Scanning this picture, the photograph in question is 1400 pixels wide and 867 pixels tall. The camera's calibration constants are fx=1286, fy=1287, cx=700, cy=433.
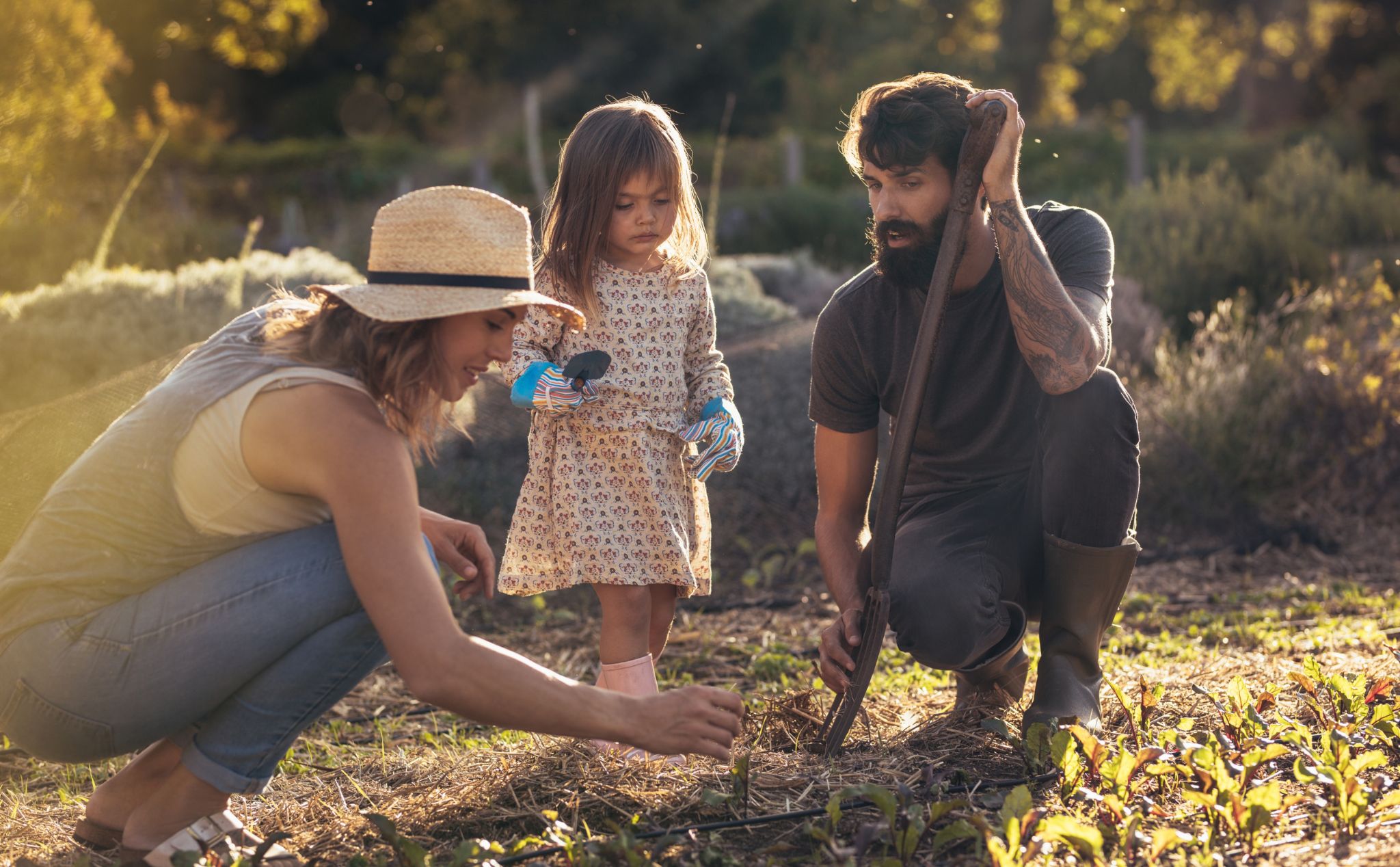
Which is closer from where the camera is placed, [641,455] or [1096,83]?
[641,455]

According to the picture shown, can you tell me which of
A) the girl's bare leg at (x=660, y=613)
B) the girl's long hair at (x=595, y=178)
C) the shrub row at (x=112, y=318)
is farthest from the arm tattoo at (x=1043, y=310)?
the shrub row at (x=112, y=318)

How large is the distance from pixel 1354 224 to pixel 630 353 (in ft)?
24.0

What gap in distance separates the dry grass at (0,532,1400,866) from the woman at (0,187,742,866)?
26cm

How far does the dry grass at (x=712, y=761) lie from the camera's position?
2.42m

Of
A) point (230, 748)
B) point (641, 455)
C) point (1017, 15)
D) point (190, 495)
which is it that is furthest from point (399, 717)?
Answer: point (1017, 15)

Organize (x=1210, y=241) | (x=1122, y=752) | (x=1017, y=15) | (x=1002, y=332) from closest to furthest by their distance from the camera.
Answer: (x=1122, y=752), (x=1002, y=332), (x=1210, y=241), (x=1017, y=15)

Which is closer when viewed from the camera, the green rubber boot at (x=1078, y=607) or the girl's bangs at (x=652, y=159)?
the green rubber boot at (x=1078, y=607)

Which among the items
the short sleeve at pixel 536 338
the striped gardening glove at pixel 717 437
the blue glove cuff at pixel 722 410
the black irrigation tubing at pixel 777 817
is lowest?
the black irrigation tubing at pixel 777 817

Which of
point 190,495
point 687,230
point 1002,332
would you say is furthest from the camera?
point 687,230

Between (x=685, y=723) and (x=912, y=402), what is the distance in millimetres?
1028

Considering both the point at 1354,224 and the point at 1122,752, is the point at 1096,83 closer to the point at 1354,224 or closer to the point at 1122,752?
the point at 1354,224

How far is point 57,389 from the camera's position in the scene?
499cm

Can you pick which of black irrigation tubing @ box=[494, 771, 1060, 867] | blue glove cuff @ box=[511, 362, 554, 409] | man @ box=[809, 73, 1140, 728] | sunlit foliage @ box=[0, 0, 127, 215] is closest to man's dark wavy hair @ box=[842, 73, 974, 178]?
man @ box=[809, 73, 1140, 728]

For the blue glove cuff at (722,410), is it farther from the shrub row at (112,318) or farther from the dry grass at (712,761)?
the shrub row at (112,318)
